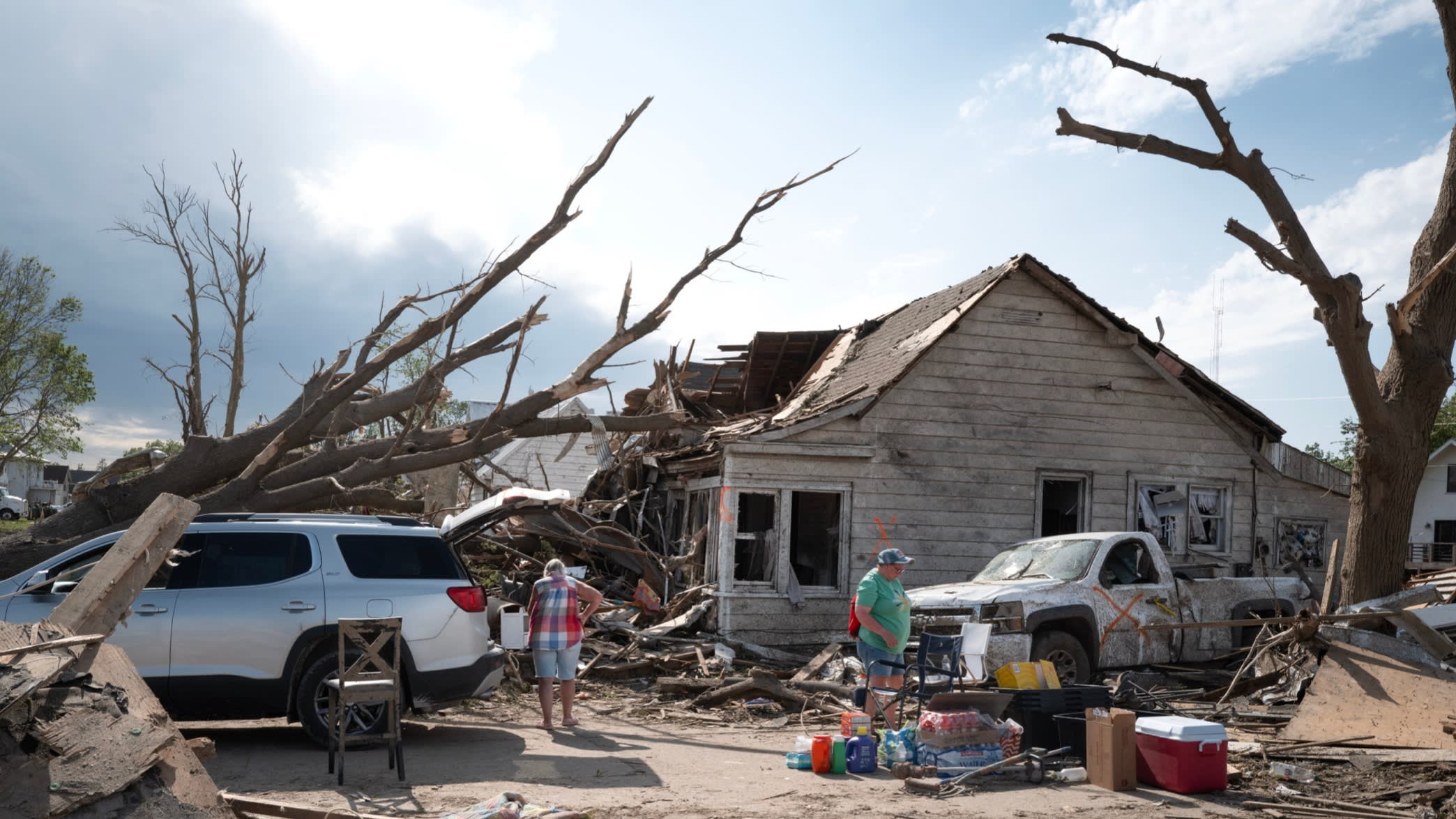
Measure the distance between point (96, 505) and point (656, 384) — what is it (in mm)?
8997

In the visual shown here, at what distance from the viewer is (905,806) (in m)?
6.90

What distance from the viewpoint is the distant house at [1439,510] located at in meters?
45.8

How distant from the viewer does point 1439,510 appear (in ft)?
154

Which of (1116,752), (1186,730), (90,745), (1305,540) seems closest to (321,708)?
(90,745)

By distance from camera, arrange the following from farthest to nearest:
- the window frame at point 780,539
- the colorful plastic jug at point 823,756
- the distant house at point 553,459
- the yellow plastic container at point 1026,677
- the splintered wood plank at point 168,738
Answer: the distant house at point 553,459, the window frame at point 780,539, the yellow plastic container at point 1026,677, the colorful plastic jug at point 823,756, the splintered wood plank at point 168,738

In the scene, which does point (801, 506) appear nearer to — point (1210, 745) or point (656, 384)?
point (656, 384)

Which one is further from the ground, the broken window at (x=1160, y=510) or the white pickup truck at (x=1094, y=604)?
the broken window at (x=1160, y=510)

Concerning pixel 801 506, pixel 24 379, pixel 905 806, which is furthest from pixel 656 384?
pixel 24 379

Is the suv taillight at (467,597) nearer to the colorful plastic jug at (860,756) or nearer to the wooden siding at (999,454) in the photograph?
the colorful plastic jug at (860,756)

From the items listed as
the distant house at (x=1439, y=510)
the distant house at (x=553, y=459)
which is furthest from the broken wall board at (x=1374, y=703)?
the distant house at (x=1439, y=510)

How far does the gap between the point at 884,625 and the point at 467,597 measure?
344cm

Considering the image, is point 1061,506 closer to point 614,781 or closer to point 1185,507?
point 1185,507

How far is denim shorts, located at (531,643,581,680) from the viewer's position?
385 inches

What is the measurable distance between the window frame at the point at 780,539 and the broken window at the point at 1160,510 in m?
4.94
